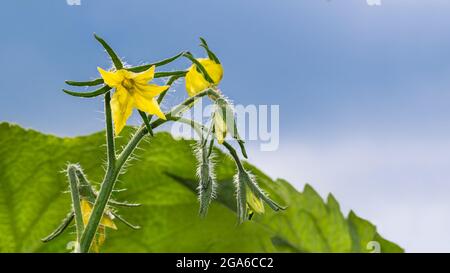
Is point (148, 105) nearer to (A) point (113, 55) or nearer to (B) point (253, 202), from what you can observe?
(A) point (113, 55)

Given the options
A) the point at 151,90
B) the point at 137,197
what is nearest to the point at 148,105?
the point at 151,90

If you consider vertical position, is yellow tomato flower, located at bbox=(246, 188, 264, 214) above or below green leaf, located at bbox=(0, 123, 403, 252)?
below

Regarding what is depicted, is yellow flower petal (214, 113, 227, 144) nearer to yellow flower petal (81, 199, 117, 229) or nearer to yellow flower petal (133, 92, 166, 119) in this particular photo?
yellow flower petal (133, 92, 166, 119)

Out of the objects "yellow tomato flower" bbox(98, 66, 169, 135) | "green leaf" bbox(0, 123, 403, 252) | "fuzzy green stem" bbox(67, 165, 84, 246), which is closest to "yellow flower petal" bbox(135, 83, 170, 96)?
Result: "yellow tomato flower" bbox(98, 66, 169, 135)

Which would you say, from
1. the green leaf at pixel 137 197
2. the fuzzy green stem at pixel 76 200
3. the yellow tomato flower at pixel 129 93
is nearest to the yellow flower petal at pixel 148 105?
the yellow tomato flower at pixel 129 93

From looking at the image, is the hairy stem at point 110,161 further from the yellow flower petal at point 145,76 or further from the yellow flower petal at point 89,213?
the yellow flower petal at point 89,213
